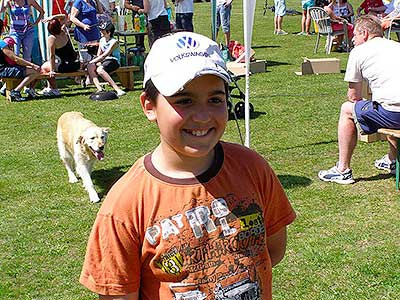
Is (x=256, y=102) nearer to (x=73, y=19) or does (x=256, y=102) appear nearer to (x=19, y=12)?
(x=73, y=19)

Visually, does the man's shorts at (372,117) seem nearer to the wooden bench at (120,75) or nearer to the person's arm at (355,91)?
the person's arm at (355,91)

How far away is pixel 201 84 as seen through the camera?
6.05 feet

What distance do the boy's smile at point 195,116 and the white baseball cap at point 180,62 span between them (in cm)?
3

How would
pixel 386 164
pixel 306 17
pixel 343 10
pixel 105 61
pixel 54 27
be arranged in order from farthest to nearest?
pixel 306 17 → pixel 343 10 → pixel 105 61 → pixel 54 27 → pixel 386 164

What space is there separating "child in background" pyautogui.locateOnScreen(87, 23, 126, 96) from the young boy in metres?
10.3

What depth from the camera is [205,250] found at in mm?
1894

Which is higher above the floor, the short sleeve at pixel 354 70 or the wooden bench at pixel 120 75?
the short sleeve at pixel 354 70

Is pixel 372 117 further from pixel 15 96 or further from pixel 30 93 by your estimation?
pixel 30 93

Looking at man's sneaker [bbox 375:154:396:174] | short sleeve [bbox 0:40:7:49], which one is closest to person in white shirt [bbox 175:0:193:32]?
short sleeve [bbox 0:40:7:49]

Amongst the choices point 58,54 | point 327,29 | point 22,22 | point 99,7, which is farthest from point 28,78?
point 327,29

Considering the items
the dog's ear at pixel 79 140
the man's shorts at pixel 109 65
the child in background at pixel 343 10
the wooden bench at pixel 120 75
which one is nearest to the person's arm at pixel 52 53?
the wooden bench at pixel 120 75

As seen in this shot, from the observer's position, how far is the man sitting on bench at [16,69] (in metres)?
11.6

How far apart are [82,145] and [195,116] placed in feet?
16.2

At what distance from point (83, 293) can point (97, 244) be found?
2.78m
